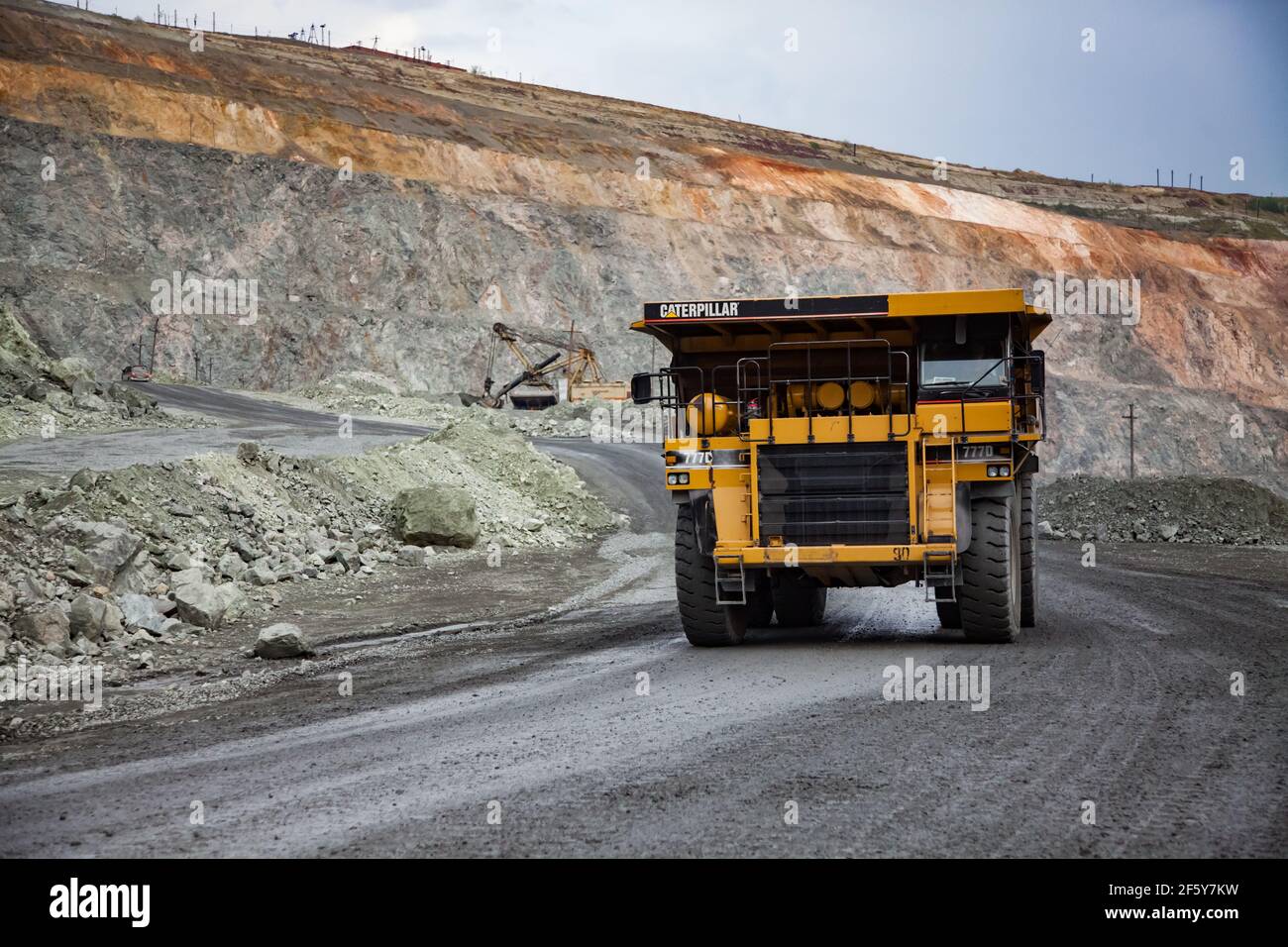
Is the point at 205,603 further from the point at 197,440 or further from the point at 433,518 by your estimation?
the point at 197,440

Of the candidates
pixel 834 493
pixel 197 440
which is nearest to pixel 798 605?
pixel 834 493

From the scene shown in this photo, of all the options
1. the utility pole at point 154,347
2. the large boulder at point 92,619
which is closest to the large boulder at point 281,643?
the large boulder at point 92,619

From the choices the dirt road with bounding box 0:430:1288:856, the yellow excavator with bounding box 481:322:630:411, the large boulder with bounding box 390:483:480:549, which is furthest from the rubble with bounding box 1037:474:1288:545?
the yellow excavator with bounding box 481:322:630:411

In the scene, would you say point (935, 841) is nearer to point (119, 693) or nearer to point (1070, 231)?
point (119, 693)

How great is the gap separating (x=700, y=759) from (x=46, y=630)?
7.20 meters

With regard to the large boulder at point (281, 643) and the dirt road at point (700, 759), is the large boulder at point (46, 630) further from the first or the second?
the dirt road at point (700, 759)

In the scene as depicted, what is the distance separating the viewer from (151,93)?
7206 cm

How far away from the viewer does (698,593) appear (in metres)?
11.6

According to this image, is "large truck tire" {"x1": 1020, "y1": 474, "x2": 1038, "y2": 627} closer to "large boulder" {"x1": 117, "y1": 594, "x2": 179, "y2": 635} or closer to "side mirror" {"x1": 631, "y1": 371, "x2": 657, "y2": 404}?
"side mirror" {"x1": 631, "y1": 371, "x2": 657, "y2": 404}

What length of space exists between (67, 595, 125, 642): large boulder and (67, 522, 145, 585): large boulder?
104 cm

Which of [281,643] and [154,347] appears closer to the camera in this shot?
[281,643]

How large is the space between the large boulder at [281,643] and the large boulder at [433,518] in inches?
410

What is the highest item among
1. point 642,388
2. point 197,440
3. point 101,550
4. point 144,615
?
point 197,440

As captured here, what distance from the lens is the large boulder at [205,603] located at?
13.4 meters
